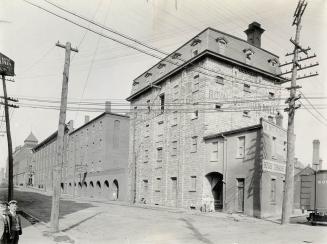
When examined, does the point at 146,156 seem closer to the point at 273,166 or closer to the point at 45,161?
the point at 273,166

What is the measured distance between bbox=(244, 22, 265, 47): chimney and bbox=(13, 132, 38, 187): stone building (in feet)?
303

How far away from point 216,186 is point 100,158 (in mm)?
25907

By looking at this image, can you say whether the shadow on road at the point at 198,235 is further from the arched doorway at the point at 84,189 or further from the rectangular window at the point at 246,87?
the arched doorway at the point at 84,189

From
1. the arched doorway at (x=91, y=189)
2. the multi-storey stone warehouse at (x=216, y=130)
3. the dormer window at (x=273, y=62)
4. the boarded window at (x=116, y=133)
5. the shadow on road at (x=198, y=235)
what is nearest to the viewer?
the shadow on road at (x=198, y=235)

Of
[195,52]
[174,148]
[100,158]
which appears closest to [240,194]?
[174,148]

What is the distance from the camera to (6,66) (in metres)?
26.8

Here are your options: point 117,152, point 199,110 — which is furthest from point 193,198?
point 117,152

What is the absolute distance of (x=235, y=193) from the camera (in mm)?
26406

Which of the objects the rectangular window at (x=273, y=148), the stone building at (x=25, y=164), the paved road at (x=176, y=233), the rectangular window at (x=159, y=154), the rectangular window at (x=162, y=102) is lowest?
the stone building at (x=25, y=164)

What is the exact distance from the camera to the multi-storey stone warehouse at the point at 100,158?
4691 centimetres

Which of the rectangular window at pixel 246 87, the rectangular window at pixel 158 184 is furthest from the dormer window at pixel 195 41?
the rectangular window at pixel 158 184

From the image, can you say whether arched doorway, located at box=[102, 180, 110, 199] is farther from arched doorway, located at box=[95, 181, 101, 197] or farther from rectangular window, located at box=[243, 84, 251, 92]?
rectangular window, located at box=[243, 84, 251, 92]

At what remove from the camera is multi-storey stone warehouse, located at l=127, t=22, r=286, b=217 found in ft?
84.5

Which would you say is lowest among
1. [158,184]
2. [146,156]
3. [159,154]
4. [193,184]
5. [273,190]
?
[158,184]
